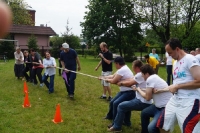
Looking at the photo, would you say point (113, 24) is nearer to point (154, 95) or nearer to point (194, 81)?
point (154, 95)

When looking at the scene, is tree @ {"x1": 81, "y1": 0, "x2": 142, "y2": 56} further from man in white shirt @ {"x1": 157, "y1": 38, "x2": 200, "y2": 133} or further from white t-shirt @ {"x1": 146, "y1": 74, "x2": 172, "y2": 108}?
man in white shirt @ {"x1": 157, "y1": 38, "x2": 200, "y2": 133}

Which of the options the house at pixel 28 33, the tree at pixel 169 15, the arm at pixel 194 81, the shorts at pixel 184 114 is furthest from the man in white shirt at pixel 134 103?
the house at pixel 28 33

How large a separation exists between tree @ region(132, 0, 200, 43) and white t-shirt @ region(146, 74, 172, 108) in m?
24.6

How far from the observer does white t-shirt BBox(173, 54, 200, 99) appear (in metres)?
3.51

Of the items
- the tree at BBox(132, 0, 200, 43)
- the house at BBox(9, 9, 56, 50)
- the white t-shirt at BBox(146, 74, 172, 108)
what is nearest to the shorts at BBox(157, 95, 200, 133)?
the white t-shirt at BBox(146, 74, 172, 108)

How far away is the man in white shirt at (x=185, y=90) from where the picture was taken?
3.47 meters

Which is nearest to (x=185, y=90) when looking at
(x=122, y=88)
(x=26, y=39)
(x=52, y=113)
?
(x=122, y=88)

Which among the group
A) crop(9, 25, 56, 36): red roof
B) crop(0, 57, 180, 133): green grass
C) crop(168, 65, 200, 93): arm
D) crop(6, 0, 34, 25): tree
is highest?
crop(6, 0, 34, 25): tree

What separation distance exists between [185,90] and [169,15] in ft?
84.7

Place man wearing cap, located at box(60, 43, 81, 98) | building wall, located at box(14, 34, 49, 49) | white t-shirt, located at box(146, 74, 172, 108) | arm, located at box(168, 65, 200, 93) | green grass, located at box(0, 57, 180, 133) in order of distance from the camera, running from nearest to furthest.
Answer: arm, located at box(168, 65, 200, 93), white t-shirt, located at box(146, 74, 172, 108), green grass, located at box(0, 57, 180, 133), man wearing cap, located at box(60, 43, 81, 98), building wall, located at box(14, 34, 49, 49)

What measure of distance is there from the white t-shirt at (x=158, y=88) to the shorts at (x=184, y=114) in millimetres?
678

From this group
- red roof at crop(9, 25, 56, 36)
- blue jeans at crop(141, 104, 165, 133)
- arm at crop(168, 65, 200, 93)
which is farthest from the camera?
red roof at crop(9, 25, 56, 36)

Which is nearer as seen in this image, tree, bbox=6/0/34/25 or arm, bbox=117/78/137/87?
arm, bbox=117/78/137/87

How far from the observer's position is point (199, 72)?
11.2 feet
